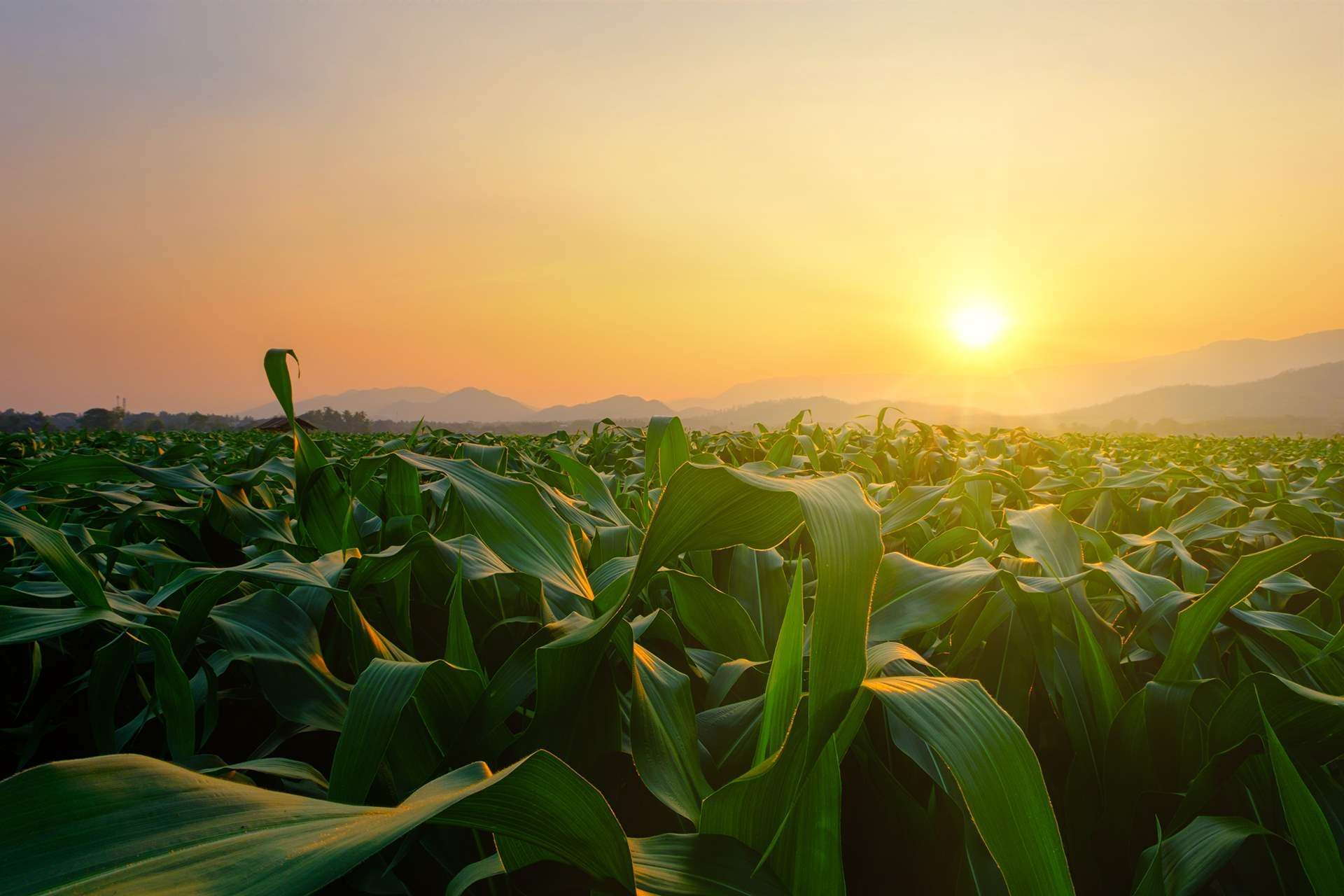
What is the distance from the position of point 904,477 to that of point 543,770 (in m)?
2.69

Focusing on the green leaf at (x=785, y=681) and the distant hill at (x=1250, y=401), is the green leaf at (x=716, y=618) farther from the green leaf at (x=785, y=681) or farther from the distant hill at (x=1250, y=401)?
the distant hill at (x=1250, y=401)

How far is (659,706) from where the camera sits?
59 centimetres

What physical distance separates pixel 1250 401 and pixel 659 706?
244 m

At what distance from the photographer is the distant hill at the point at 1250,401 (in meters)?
174

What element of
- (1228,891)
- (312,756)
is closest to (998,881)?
(1228,891)

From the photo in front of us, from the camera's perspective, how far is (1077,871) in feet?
2.04

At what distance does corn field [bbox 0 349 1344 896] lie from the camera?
1.15ft

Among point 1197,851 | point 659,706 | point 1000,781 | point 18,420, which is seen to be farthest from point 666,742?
point 18,420

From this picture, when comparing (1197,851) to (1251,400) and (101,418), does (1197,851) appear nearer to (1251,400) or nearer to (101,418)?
(101,418)

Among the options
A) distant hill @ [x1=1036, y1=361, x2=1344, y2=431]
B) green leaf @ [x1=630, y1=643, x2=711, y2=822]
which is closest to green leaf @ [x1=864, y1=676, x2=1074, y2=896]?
Result: green leaf @ [x1=630, y1=643, x2=711, y2=822]

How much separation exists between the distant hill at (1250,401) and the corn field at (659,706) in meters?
187

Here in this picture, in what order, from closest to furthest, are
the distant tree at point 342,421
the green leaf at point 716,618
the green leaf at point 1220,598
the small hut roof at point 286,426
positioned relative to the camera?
the green leaf at point 1220,598 < the green leaf at point 716,618 < the small hut roof at point 286,426 < the distant tree at point 342,421

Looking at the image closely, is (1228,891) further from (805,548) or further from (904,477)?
(904,477)

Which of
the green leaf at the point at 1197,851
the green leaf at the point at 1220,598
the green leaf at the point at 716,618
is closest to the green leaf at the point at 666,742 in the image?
the green leaf at the point at 716,618
